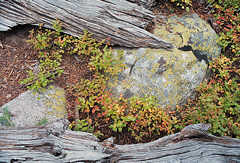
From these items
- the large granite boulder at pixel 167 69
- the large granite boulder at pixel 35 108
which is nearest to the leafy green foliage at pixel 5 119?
the large granite boulder at pixel 35 108

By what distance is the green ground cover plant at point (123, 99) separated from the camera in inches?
192

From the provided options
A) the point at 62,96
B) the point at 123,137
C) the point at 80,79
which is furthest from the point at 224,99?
the point at 62,96

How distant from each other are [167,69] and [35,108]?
3.56 meters

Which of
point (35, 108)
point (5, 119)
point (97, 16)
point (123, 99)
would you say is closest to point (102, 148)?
point (123, 99)

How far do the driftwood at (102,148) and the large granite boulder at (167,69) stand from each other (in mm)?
1491

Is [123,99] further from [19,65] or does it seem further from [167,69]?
[19,65]

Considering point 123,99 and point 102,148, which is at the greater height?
point 123,99

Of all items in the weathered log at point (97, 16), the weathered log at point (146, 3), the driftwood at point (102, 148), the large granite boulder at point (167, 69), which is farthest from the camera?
the weathered log at point (146, 3)

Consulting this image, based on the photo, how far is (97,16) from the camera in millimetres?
5672

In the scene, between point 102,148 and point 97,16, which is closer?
point 102,148

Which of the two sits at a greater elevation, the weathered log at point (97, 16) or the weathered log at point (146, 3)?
the weathered log at point (146, 3)

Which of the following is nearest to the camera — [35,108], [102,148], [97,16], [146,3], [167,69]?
[102,148]

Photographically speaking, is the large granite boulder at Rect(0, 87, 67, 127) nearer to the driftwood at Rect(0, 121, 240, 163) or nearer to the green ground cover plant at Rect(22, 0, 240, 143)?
the green ground cover plant at Rect(22, 0, 240, 143)

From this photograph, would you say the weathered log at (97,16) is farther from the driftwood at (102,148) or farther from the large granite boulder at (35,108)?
the driftwood at (102,148)
